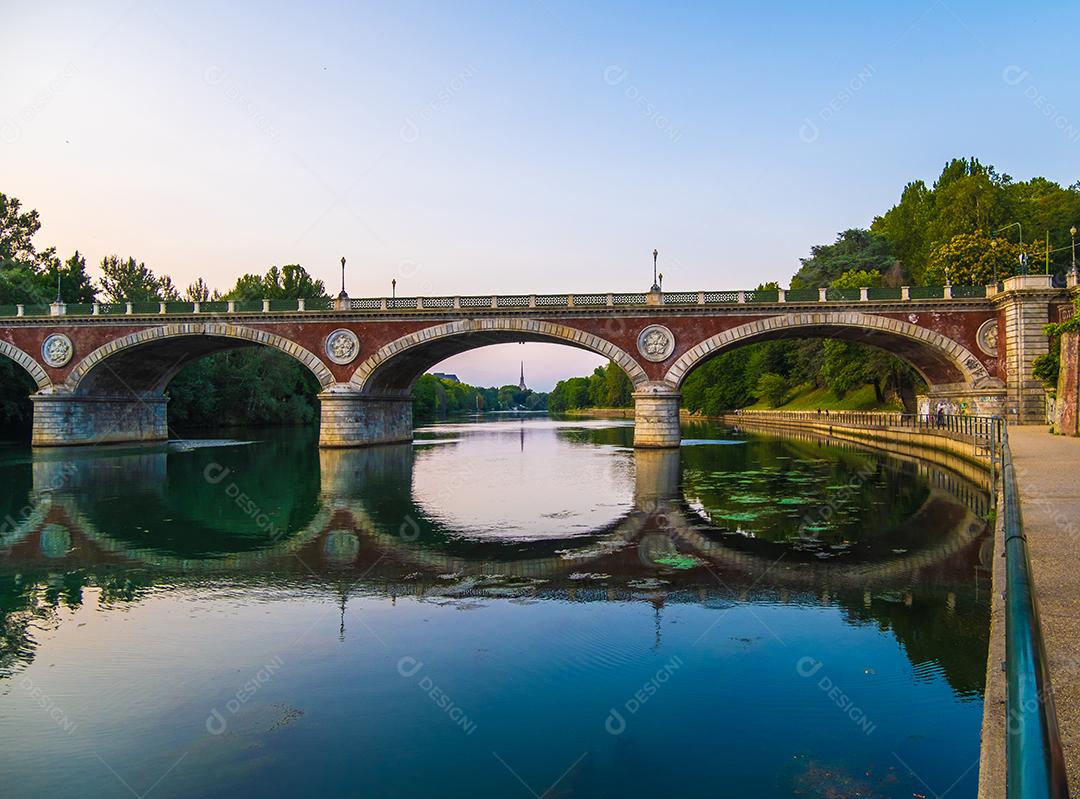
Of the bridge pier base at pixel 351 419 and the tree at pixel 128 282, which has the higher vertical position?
the tree at pixel 128 282

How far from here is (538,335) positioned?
4631cm

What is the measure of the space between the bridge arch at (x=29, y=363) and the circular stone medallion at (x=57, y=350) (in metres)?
0.82

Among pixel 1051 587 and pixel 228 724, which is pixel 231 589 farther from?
pixel 1051 587

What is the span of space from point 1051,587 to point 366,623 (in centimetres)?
786

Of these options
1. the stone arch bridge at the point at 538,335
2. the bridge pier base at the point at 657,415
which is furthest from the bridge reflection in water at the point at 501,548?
the stone arch bridge at the point at 538,335

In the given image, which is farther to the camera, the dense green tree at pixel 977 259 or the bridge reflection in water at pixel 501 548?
the dense green tree at pixel 977 259

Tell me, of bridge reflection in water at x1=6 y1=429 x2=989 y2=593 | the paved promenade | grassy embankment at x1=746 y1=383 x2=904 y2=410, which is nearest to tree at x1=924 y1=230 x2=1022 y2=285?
grassy embankment at x1=746 y1=383 x2=904 y2=410

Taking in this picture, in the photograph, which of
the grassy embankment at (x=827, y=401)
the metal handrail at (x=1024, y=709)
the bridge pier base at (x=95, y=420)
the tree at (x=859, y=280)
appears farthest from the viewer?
the grassy embankment at (x=827, y=401)

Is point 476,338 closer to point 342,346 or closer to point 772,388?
point 342,346

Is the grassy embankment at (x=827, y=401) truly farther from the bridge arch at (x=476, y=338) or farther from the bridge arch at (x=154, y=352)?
the bridge arch at (x=154, y=352)

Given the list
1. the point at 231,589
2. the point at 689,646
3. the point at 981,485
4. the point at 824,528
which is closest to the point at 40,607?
the point at 231,589

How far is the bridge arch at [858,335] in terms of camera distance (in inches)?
1674

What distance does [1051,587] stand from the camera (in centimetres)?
719

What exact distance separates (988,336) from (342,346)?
36.9 metres
